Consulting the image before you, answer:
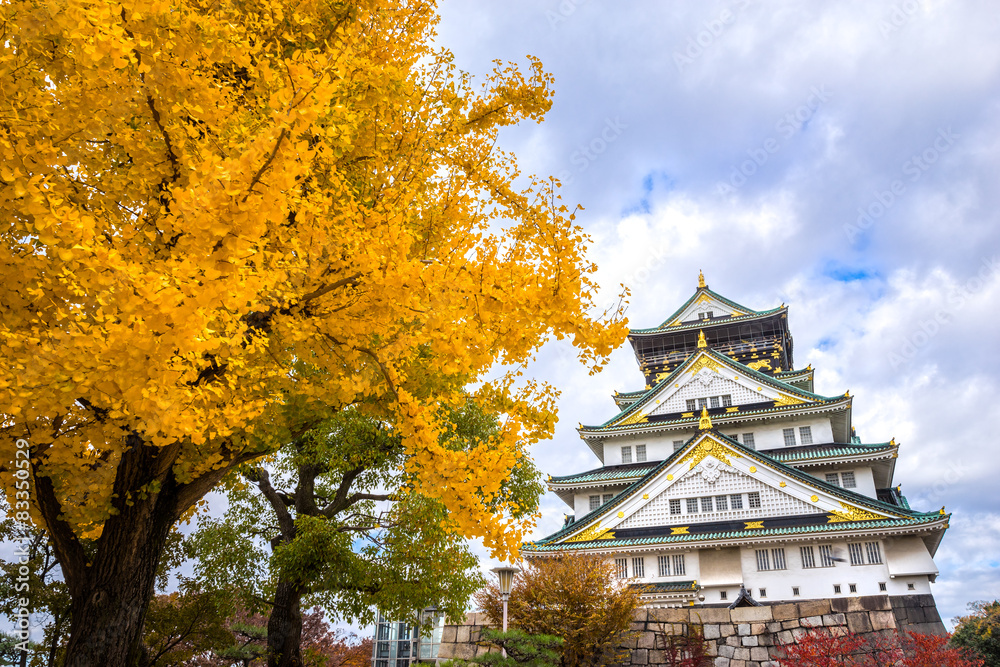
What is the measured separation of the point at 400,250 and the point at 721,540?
18096 millimetres

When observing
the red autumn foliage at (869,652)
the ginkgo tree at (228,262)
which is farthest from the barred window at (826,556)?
the ginkgo tree at (228,262)

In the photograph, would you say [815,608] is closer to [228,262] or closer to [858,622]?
[858,622]

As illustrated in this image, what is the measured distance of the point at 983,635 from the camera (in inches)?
544

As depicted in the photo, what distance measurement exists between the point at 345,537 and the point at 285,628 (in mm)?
2108

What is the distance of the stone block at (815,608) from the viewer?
930 centimetres

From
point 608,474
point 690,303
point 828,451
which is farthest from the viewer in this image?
point 690,303

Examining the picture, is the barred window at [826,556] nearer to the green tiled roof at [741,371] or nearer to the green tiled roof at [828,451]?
the green tiled roof at [828,451]

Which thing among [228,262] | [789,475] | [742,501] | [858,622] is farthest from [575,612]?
[789,475]

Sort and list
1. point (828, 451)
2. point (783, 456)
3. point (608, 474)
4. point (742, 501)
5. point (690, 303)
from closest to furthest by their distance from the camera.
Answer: point (742, 501), point (828, 451), point (783, 456), point (608, 474), point (690, 303)

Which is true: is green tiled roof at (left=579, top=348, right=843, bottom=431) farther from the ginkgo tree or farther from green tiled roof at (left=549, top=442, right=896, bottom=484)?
the ginkgo tree

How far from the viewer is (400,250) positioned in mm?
3859

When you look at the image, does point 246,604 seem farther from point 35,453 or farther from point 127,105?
point 127,105

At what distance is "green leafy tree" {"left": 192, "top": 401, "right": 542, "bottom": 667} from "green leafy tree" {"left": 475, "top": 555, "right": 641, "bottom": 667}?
4.17 ft

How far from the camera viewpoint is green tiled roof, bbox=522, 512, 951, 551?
16.8 metres
